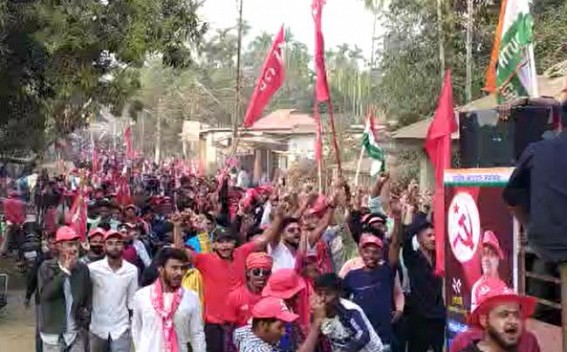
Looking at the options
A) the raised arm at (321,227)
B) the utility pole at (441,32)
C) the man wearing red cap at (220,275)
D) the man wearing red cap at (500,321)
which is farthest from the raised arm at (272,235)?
the utility pole at (441,32)

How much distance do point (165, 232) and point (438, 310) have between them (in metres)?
3.81

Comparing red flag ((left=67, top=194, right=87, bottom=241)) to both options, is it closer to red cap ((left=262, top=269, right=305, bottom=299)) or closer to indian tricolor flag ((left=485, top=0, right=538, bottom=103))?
indian tricolor flag ((left=485, top=0, right=538, bottom=103))

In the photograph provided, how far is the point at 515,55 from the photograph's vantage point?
659 cm

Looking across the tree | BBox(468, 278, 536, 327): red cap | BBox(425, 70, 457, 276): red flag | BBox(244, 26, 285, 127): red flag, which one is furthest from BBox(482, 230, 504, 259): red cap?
the tree

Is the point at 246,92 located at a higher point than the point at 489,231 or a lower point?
higher

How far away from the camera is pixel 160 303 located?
19.4 ft


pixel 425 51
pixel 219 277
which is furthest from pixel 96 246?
pixel 425 51

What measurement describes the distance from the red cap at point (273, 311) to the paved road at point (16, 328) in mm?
6845

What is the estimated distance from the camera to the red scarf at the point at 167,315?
5918 mm

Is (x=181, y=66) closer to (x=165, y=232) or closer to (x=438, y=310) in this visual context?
(x=165, y=232)

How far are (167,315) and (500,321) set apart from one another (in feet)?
9.04

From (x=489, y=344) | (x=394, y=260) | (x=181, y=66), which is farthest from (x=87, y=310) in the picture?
(x=181, y=66)

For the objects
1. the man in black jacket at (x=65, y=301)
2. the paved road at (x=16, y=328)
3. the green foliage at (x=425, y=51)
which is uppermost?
the green foliage at (x=425, y=51)

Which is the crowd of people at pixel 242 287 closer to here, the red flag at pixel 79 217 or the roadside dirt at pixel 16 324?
the red flag at pixel 79 217
